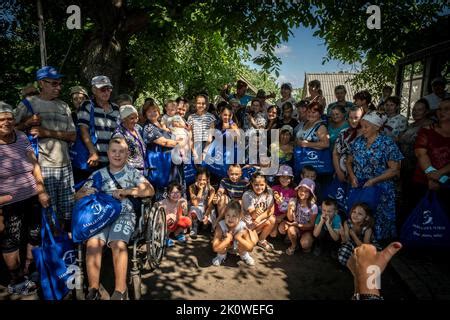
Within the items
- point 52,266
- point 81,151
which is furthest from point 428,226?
point 81,151

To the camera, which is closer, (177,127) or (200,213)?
(200,213)

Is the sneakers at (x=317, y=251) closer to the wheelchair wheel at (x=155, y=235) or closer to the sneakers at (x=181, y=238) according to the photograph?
the sneakers at (x=181, y=238)

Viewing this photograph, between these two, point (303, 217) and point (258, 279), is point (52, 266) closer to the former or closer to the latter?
point (258, 279)

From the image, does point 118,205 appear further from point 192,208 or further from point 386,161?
point 386,161

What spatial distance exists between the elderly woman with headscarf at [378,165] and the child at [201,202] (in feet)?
6.92

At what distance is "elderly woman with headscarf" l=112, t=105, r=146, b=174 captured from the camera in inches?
151

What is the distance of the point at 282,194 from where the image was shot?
4.60m

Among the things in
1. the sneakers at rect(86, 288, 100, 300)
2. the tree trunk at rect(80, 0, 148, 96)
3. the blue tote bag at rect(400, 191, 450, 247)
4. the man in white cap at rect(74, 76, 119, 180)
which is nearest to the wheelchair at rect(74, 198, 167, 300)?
the sneakers at rect(86, 288, 100, 300)

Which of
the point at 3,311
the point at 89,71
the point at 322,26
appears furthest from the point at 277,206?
the point at 89,71

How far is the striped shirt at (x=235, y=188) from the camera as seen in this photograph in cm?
468

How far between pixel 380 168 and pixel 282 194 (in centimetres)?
139

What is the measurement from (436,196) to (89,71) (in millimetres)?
6216

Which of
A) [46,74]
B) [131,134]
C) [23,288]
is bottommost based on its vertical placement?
[23,288]

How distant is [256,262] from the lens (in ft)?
13.0
